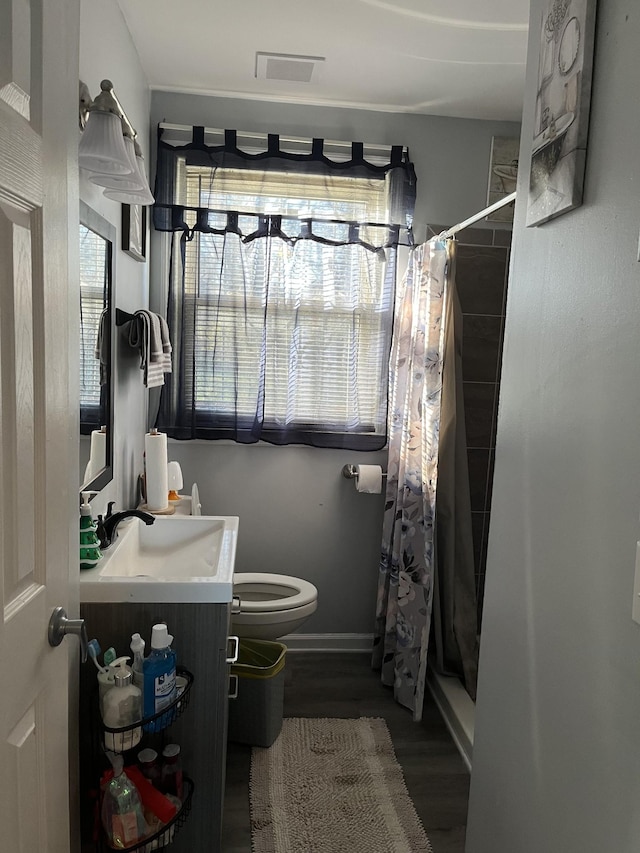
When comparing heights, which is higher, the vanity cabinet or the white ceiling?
the white ceiling

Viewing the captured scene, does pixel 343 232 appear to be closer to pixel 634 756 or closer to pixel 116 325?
pixel 116 325

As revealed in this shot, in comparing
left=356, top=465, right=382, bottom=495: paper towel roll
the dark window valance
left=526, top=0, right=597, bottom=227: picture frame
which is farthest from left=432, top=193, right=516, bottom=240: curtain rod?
left=356, top=465, right=382, bottom=495: paper towel roll

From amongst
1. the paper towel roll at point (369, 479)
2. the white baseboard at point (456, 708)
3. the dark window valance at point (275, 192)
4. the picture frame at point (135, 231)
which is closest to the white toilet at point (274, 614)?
the paper towel roll at point (369, 479)

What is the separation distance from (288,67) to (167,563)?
6.42 ft

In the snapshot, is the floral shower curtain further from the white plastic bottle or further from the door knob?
the door knob

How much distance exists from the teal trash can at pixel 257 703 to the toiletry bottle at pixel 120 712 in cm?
88

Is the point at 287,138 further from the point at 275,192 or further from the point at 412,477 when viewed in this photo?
the point at 412,477

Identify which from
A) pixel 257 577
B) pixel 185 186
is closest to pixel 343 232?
pixel 185 186

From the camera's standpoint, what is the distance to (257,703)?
237cm

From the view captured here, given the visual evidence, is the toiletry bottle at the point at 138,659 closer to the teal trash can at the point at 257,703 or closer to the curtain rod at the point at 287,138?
the teal trash can at the point at 257,703

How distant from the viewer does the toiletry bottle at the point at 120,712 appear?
4.77 ft

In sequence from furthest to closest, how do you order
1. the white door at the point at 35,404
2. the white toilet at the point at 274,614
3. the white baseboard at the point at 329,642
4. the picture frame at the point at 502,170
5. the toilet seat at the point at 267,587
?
the white baseboard at the point at 329,642
the picture frame at the point at 502,170
the toilet seat at the point at 267,587
the white toilet at the point at 274,614
the white door at the point at 35,404

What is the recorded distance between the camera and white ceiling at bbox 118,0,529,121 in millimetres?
2133

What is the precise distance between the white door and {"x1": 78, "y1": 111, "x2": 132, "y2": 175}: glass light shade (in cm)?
40
